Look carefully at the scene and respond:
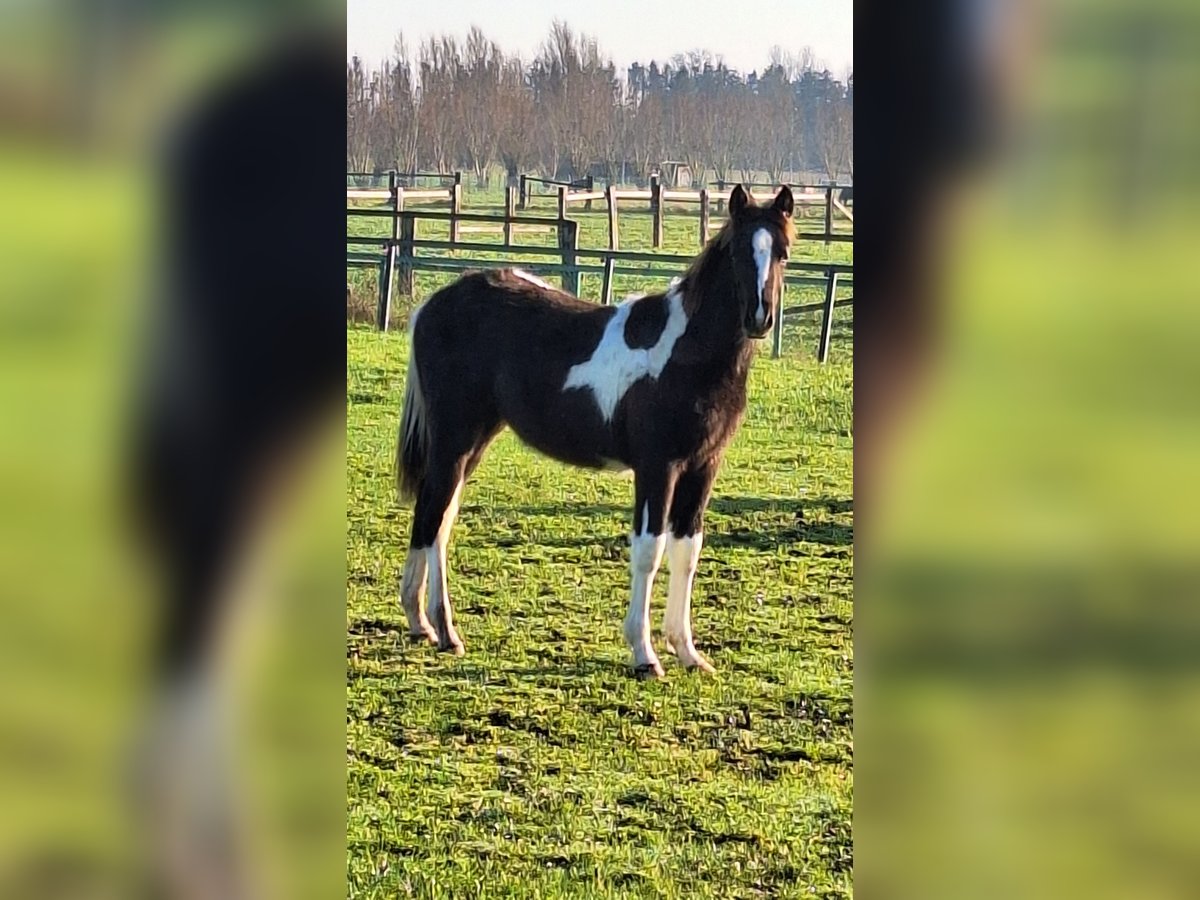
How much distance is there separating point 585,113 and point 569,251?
36cm

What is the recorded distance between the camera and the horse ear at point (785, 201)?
139 inches

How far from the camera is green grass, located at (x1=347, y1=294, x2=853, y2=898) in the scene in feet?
12.1

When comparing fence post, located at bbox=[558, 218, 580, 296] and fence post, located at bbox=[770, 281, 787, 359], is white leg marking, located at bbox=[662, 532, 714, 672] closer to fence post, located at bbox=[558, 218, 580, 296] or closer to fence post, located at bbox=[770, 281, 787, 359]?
fence post, located at bbox=[770, 281, 787, 359]

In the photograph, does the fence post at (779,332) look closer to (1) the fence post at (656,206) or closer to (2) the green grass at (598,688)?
(2) the green grass at (598,688)

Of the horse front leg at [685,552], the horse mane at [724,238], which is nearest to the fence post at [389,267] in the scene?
the horse mane at [724,238]

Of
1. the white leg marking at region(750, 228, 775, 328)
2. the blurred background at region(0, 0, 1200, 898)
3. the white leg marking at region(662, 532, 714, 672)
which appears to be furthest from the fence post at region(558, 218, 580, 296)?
the white leg marking at region(662, 532, 714, 672)

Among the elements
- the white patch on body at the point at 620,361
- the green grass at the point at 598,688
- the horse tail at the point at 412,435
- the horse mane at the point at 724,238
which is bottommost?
the green grass at the point at 598,688

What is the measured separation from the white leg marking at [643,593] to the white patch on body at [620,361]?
312 mm

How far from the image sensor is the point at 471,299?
3779 mm

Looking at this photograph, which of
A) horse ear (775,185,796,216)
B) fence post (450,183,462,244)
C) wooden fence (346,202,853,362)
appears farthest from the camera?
fence post (450,183,462,244)
